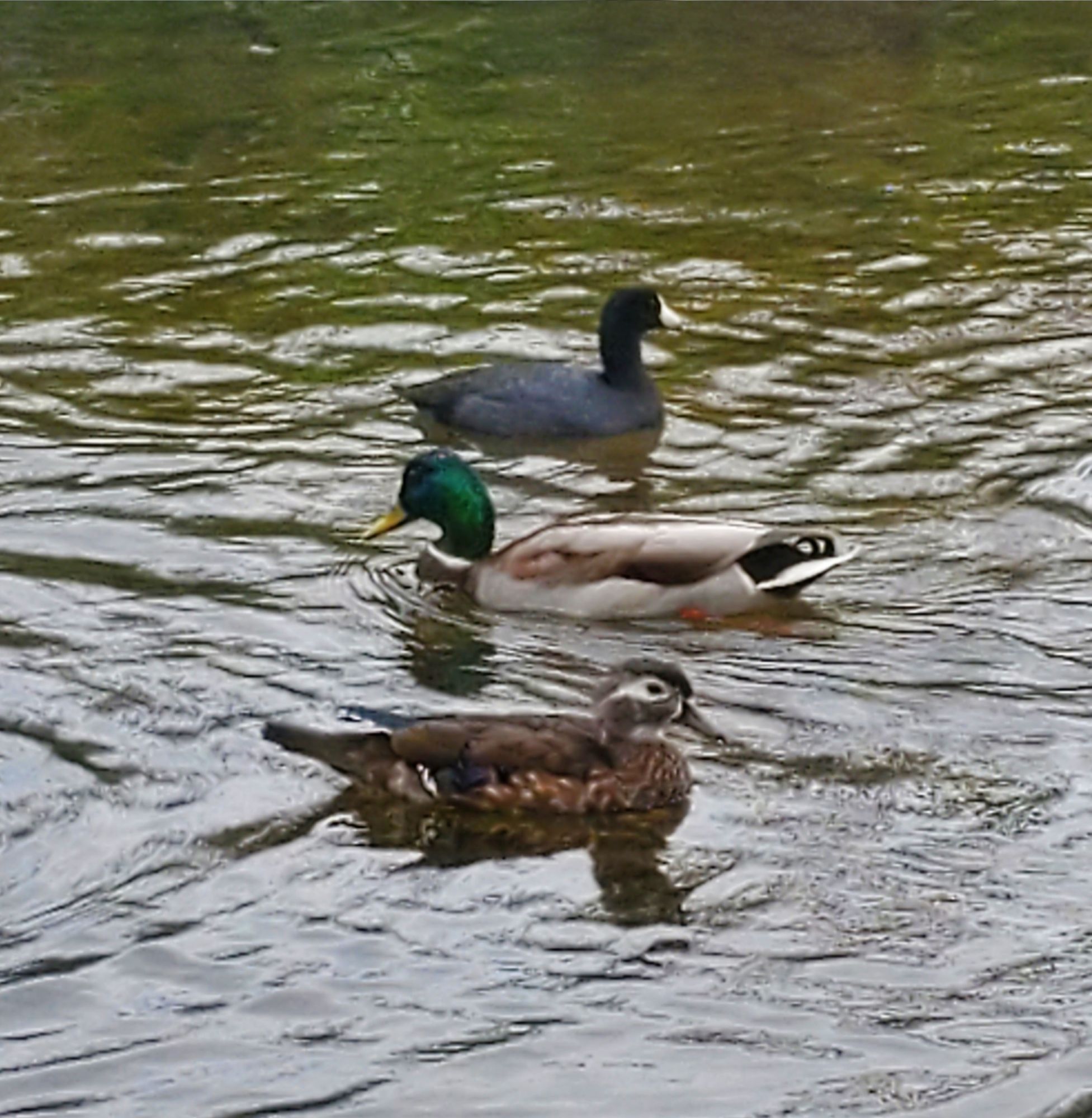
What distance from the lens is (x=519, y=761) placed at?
7914 millimetres

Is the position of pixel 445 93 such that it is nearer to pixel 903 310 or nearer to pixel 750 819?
pixel 903 310

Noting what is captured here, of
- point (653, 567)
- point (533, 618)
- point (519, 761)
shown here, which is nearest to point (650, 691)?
point (519, 761)

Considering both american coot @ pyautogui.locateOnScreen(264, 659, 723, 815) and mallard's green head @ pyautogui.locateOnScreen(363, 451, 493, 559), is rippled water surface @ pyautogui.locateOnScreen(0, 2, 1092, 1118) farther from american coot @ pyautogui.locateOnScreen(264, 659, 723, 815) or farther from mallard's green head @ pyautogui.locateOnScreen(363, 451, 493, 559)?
mallard's green head @ pyautogui.locateOnScreen(363, 451, 493, 559)

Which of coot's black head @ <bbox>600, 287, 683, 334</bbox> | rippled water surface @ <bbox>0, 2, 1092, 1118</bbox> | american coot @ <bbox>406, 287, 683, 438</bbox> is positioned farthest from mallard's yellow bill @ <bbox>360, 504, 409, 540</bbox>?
coot's black head @ <bbox>600, 287, 683, 334</bbox>

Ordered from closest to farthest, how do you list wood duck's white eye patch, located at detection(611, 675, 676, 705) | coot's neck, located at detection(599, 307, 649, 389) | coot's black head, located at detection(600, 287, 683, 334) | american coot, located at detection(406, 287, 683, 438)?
wood duck's white eye patch, located at detection(611, 675, 676, 705)
american coot, located at detection(406, 287, 683, 438)
coot's neck, located at detection(599, 307, 649, 389)
coot's black head, located at detection(600, 287, 683, 334)

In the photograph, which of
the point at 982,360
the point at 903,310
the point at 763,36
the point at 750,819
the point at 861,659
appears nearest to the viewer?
the point at 750,819

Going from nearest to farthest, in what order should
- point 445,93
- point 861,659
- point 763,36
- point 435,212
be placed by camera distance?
point 861,659
point 435,212
point 445,93
point 763,36

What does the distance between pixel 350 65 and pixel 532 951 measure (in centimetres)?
1465

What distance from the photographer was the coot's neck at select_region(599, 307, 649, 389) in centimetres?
1234

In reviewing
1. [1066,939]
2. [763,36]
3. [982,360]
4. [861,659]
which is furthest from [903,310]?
[763,36]

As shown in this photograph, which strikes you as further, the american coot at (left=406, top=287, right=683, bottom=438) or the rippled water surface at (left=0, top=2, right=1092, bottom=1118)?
the american coot at (left=406, top=287, right=683, bottom=438)

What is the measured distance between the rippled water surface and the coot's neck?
437 mm

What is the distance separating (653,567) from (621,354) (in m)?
2.80

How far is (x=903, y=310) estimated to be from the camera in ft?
45.2
